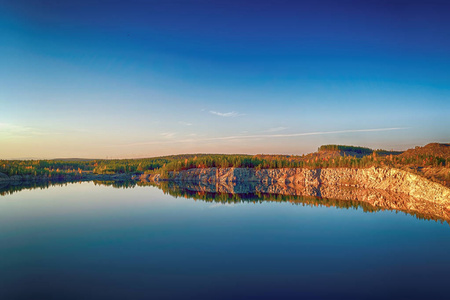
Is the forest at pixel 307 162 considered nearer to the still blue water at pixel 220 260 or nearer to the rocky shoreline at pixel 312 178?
the rocky shoreline at pixel 312 178

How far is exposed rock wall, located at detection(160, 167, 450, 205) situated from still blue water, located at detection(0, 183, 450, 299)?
1059cm

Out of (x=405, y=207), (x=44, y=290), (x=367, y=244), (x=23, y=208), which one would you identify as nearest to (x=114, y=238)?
(x=44, y=290)

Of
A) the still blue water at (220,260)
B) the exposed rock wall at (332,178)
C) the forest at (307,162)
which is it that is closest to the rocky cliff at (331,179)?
the exposed rock wall at (332,178)

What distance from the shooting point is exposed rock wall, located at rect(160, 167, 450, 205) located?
26.2 metres

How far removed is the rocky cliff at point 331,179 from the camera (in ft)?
85.8

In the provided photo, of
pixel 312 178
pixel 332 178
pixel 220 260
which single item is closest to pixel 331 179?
pixel 332 178

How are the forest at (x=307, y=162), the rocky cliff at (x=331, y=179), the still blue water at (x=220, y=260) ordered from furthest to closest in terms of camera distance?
the forest at (x=307, y=162) < the rocky cliff at (x=331, y=179) < the still blue water at (x=220, y=260)

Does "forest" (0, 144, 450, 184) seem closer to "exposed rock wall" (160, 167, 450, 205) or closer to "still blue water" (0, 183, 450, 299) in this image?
"exposed rock wall" (160, 167, 450, 205)

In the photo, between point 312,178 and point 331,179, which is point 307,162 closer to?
point 312,178

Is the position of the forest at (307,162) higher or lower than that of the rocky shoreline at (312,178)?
→ higher

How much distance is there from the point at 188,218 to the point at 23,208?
14799mm

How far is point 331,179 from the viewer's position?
161ft

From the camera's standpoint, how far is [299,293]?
7.65 meters

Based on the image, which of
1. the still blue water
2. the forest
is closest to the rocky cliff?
the forest
